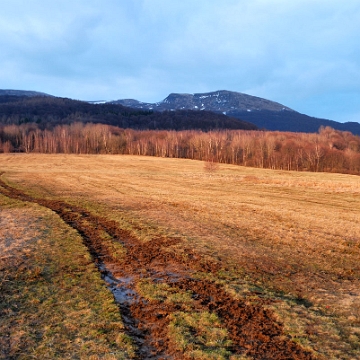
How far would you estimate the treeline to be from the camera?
103750mm

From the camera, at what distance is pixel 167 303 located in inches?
387

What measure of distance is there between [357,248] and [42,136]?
138634mm

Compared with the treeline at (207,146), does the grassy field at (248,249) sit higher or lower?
lower

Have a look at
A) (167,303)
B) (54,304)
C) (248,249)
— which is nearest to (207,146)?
(248,249)

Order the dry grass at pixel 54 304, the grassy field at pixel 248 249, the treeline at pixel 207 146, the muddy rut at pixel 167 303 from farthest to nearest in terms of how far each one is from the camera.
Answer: the treeline at pixel 207 146 → the grassy field at pixel 248 249 → the muddy rut at pixel 167 303 → the dry grass at pixel 54 304

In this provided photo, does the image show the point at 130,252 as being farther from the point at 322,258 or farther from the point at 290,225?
the point at 290,225

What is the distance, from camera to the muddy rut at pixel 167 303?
757 cm

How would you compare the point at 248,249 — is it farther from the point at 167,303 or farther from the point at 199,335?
the point at 199,335

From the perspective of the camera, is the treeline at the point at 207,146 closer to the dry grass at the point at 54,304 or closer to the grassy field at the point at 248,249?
the grassy field at the point at 248,249

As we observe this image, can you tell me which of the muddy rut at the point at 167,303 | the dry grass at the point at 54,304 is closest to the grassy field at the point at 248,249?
the dry grass at the point at 54,304

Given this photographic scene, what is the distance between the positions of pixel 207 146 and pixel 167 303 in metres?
117

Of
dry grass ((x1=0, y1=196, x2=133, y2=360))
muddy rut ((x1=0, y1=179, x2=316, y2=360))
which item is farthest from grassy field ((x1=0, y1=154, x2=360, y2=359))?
muddy rut ((x1=0, y1=179, x2=316, y2=360))

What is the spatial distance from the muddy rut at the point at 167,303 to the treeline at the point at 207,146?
94.2 meters

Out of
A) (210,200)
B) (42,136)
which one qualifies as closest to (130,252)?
(210,200)
